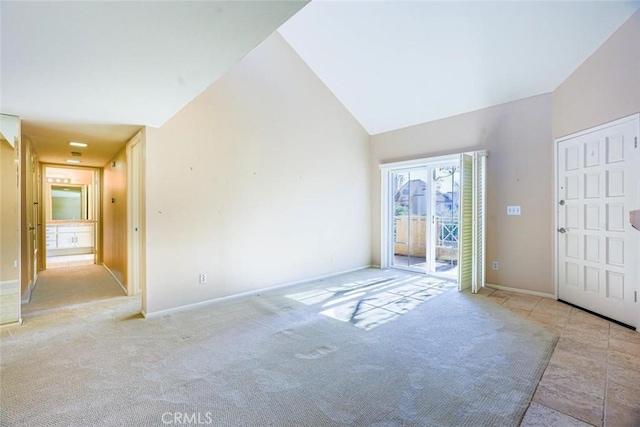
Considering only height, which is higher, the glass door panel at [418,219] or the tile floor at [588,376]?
the glass door panel at [418,219]

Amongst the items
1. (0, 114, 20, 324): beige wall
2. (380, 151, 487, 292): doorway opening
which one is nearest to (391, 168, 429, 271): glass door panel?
(380, 151, 487, 292): doorway opening

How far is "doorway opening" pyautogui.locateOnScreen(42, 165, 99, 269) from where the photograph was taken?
7.45 m

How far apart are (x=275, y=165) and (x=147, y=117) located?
1.88 meters

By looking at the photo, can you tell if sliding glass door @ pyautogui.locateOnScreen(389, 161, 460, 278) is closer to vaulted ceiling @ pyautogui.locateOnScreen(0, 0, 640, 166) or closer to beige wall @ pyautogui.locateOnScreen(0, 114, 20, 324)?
vaulted ceiling @ pyautogui.locateOnScreen(0, 0, 640, 166)

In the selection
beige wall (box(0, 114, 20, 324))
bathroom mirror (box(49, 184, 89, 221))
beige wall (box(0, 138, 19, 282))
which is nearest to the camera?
beige wall (box(0, 114, 20, 324))

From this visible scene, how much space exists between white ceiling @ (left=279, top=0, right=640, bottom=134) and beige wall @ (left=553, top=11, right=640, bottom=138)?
4.7 inches

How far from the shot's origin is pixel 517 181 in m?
4.31

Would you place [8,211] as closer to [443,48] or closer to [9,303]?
[9,303]

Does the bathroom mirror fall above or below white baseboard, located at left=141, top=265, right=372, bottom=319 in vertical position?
above

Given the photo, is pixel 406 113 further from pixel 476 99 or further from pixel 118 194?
pixel 118 194

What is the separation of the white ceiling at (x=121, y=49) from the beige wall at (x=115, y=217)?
211cm

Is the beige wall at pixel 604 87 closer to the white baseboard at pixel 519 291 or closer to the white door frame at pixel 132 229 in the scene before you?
the white baseboard at pixel 519 291

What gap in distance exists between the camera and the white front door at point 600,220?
120 inches

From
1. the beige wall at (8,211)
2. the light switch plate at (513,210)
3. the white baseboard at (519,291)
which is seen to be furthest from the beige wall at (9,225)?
the light switch plate at (513,210)
